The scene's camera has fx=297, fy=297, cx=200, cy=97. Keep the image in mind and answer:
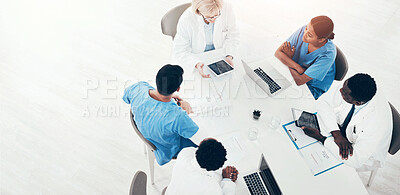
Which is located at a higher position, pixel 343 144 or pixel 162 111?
pixel 162 111

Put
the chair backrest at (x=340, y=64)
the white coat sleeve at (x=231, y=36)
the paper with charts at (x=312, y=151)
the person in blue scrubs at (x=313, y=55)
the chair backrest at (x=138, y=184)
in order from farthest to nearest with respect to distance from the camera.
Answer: the white coat sleeve at (x=231, y=36) → the chair backrest at (x=340, y=64) → the person in blue scrubs at (x=313, y=55) → the paper with charts at (x=312, y=151) → the chair backrest at (x=138, y=184)

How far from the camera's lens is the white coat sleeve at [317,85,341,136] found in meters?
2.13

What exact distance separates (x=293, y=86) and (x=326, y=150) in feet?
1.88

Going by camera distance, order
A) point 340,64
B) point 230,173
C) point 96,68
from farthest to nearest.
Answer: point 96,68 → point 340,64 → point 230,173

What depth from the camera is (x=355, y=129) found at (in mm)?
2076

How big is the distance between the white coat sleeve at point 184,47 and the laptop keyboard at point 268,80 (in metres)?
0.50

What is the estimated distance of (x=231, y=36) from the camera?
2732 mm

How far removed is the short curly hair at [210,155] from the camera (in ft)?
5.47

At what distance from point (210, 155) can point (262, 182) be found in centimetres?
46

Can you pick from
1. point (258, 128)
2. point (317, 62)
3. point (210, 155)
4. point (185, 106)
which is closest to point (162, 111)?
point (185, 106)

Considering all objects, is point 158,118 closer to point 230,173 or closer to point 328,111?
point 230,173

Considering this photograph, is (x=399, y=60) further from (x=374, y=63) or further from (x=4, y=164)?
(x=4, y=164)

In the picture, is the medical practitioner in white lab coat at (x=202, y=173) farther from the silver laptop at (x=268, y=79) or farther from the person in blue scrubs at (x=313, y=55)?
the person in blue scrubs at (x=313, y=55)

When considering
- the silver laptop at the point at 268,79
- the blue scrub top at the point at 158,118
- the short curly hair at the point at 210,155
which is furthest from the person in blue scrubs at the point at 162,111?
the silver laptop at the point at 268,79
